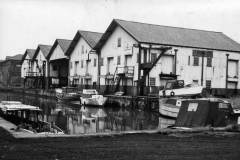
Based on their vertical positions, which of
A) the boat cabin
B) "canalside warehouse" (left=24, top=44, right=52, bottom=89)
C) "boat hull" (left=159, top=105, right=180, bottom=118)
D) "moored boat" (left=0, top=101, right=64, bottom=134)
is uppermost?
"canalside warehouse" (left=24, top=44, right=52, bottom=89)

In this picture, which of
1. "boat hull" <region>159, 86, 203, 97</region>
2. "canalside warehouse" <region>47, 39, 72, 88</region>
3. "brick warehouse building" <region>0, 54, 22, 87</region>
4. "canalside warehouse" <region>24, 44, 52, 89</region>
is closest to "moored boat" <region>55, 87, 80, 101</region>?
"canalside warehouse" <region>47, 39, 72, 88</region>

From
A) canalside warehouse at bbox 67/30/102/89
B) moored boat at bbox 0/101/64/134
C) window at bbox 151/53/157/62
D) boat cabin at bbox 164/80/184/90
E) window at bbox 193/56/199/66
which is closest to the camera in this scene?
moored boat at bbox 0/101/64/134

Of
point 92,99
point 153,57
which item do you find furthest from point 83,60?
point 153,57

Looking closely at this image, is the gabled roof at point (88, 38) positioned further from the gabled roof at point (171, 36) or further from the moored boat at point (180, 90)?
the moored boat at point (180, 90)

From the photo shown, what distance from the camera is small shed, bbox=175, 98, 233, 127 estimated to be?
1666 centimetres

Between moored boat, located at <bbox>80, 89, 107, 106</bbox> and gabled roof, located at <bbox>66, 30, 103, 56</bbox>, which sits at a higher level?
gabled roof, located at <bbox>66, 30, 103, 56</bbox>

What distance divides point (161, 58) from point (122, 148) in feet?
97.1

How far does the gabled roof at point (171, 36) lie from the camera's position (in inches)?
1578

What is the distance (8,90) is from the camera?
71875mm

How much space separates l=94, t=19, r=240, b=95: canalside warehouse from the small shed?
2063 cm

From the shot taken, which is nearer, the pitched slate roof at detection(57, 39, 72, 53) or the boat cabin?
the boat cabin

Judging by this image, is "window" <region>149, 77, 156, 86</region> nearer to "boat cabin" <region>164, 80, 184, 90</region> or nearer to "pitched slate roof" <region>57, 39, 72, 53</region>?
"boat cabin" <region>164, 80, 184, 90</region>

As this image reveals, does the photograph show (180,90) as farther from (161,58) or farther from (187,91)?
(161,58)

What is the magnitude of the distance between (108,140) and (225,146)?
11.2ft
